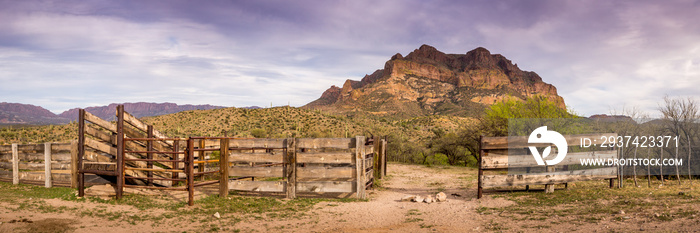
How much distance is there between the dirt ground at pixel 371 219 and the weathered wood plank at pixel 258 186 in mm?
1431

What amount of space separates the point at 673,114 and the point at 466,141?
1294 cm

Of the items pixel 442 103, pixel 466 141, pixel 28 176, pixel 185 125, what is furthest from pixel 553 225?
pixel 442 103

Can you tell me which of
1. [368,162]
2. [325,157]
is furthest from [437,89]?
[325,157]

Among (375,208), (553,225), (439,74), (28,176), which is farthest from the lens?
(439,74)

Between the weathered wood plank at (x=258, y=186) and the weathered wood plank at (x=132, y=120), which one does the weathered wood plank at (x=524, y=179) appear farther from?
the weathered wood plank at (x=132, y=120)

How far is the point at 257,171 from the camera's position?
36.4 ft

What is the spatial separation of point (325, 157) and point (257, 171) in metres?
1.94

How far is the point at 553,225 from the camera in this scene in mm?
7348

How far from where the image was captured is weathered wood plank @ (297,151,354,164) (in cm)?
1089

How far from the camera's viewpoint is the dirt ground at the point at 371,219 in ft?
23.7

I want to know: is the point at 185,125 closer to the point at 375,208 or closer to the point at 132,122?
the point at 132,122

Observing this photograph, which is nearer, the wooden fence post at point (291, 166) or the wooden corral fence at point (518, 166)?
the wooden corral fence at point (518, 166)

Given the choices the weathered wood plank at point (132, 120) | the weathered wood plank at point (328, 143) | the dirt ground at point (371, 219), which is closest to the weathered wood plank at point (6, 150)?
the dirt ground at point (371, 219)

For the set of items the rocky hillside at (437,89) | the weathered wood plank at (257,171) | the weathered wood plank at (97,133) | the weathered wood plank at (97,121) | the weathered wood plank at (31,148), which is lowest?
the weathered wood plank at (257,171)
